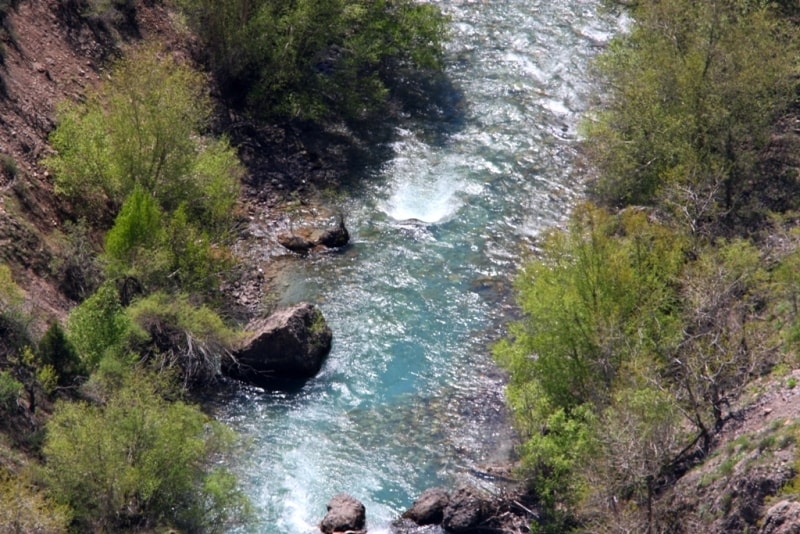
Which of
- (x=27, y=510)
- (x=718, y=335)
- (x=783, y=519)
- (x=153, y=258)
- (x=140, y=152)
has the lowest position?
(x=153, y=258)

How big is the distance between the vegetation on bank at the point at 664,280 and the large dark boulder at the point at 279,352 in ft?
24.5

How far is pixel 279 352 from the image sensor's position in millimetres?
41156

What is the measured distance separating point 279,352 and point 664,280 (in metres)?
14.2

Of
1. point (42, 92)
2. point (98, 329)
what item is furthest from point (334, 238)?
point (98, 329)

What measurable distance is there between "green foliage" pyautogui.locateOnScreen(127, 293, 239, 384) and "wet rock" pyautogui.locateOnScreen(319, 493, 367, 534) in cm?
739

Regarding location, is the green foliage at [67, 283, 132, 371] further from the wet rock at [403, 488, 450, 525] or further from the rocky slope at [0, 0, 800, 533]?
the wet rock at [403, 488, 450, 525]

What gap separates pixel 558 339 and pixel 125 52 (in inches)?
1041

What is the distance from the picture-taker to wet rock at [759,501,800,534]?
27594 mm

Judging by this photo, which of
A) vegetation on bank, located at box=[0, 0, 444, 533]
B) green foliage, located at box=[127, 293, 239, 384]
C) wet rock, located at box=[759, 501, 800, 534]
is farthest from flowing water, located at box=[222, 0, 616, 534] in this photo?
wet rock, located at box=[759, 501, 800, 534]

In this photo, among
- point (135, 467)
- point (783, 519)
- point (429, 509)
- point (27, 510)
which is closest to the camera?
point (27, 510)

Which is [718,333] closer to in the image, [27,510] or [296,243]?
[296,243]

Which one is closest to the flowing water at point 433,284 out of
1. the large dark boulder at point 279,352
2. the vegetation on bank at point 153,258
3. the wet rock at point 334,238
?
the wet rock at point 334,238

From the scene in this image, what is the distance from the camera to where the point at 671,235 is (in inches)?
1558

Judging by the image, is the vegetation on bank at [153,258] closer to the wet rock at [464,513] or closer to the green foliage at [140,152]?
the green foliage at [140,152]
